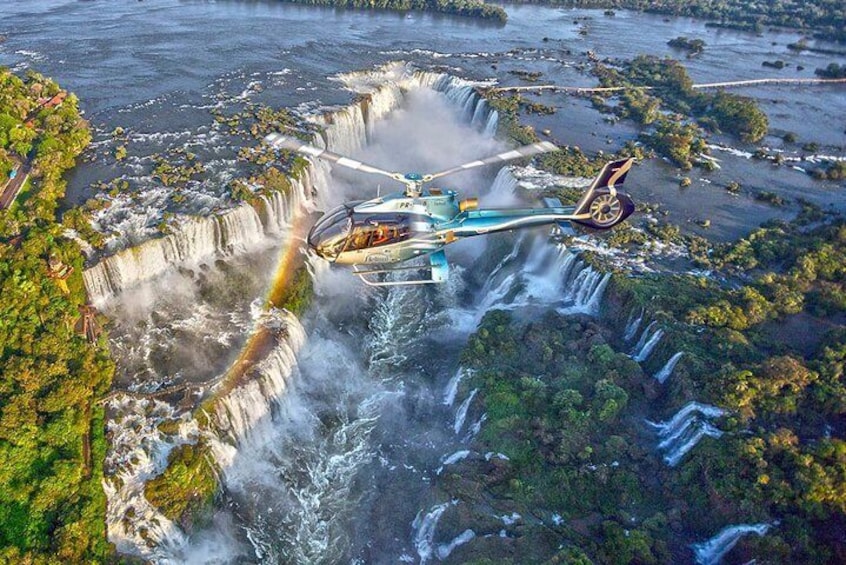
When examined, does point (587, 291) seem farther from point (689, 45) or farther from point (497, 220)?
point (689, 45)

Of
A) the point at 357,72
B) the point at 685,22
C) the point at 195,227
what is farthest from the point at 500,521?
the point at 685,22

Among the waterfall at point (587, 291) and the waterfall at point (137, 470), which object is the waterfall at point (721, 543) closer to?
the waterfall at point (587, 291)

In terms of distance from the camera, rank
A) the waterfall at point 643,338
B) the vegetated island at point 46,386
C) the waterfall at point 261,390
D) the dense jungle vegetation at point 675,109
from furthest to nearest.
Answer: the dense jungle vegetation at point 675,109, the waterfall at point 643,338, the waterfall at point 261,390, the vegetated island at point 46,386

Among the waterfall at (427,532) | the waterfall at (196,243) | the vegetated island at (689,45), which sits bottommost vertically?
the waterfall at (427,532)

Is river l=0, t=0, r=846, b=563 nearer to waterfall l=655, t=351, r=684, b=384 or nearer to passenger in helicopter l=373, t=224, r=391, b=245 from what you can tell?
waterfall l=655, t=351, r=684, b=384

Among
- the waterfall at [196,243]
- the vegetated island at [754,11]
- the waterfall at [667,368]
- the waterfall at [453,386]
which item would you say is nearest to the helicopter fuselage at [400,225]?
the waterfall at [453,386]

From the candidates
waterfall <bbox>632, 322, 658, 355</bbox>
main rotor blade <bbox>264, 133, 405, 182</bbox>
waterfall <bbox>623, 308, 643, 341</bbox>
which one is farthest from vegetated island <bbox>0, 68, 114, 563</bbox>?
waterfall <bbox>623, 308, 643, 341</bbox>

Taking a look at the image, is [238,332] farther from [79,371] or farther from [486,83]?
[486,83]
